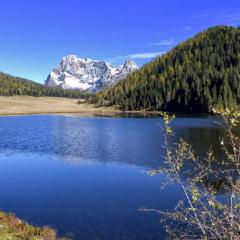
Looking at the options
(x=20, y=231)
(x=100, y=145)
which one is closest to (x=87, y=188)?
(x=20, y=231)

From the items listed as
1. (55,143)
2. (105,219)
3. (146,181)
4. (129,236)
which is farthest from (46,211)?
(55,143)

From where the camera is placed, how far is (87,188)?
34438 mm

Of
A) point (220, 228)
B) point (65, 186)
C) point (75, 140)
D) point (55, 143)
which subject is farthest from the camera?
point (75, 140)

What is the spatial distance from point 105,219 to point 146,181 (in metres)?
11.5

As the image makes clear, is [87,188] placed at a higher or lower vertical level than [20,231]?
lower

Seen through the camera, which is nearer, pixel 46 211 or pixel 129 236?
pixel 129 236

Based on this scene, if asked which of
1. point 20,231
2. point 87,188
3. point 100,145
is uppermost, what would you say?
point 20,231

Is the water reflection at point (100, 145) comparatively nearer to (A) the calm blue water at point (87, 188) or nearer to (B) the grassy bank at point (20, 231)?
(A) the calm blue water at point (87, 188)

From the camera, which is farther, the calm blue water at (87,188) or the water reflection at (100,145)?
the water reflection at (100,145)

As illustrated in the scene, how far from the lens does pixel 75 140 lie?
2857 inches

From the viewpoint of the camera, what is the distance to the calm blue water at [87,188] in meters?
24.8

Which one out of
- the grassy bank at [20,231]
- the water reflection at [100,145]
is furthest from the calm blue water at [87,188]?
the grassy bank at [20,231]

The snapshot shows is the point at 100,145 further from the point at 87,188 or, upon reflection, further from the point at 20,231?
the point at 20,231

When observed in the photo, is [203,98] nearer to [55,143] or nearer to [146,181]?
[55,143]
